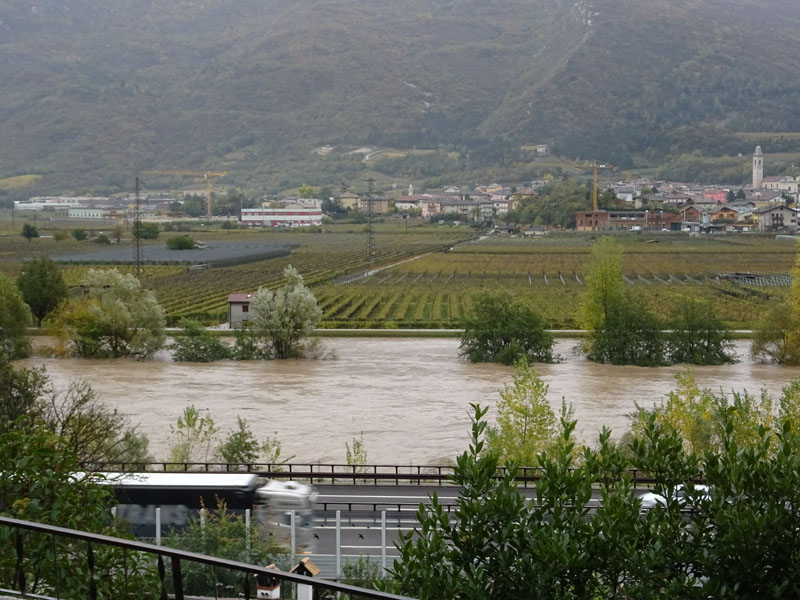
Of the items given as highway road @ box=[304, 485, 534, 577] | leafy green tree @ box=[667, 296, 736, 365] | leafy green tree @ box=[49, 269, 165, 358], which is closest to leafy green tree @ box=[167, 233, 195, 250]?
leafy green tree @ box=[49, 269, 165, 358]

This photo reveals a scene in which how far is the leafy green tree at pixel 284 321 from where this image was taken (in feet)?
69.0

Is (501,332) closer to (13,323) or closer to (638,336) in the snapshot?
(638,336)

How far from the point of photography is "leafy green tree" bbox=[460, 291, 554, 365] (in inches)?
793

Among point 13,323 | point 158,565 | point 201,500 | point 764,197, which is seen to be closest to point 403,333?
point 13,323

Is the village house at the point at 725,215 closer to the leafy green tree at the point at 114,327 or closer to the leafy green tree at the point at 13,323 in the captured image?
the leafy green tree at the point at 114,327

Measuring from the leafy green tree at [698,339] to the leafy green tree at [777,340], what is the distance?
528 millimetres

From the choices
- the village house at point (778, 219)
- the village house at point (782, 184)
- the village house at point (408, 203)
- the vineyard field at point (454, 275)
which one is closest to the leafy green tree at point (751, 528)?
the vineyard field at point (454, 275)

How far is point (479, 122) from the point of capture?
12619 cm

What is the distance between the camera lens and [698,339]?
20203 millimetres

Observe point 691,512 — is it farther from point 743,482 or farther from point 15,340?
point 15,340

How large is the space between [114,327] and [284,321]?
337cm

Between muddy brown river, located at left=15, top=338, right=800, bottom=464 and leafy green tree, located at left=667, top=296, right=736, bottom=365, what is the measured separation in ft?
1.32

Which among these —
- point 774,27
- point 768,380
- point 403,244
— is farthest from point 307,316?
point 774,27

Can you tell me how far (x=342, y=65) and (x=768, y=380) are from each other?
12176 centimetres
